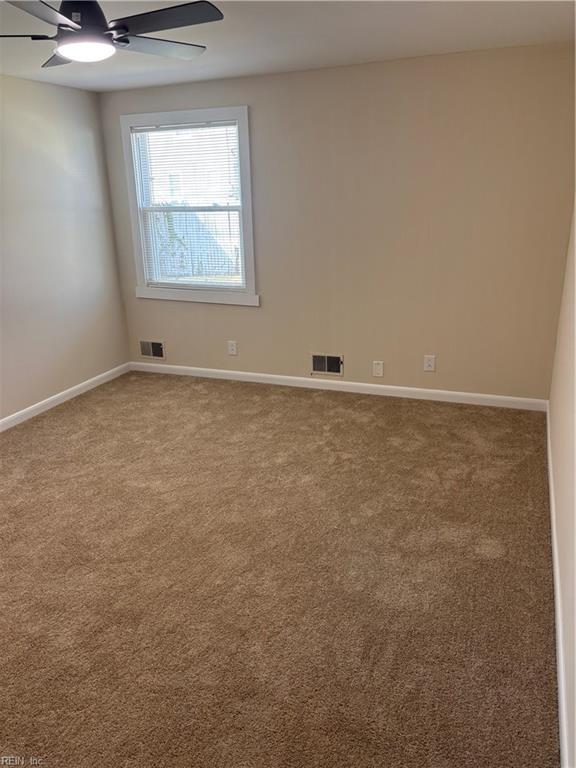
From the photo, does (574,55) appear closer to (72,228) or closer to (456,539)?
(456,539)

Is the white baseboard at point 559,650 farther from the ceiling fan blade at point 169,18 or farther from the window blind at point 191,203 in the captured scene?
the window blind at point 191,203

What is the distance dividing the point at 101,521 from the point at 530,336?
9.80 ft

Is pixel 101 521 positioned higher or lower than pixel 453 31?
lower

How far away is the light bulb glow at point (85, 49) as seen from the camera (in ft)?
7.14

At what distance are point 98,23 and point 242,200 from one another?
230cm

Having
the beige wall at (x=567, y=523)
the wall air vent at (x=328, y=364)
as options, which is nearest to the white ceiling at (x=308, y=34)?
the beige wall at (x=567, y=523)

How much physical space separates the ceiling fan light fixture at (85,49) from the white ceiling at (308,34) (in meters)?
0.31

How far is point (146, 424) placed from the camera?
4.02 meters

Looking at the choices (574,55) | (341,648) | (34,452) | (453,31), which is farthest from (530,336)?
(34,452)

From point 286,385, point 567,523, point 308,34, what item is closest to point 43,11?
point 308,34

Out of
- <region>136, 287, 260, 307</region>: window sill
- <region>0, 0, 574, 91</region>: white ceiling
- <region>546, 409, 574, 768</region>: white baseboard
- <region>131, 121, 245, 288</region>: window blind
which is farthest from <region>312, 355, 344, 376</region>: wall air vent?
<region>0, 0, 574, 91</region>: white ceiling

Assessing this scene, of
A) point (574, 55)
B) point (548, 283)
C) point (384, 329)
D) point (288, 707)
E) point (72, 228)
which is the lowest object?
point (288, 707)

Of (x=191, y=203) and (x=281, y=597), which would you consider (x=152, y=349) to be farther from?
(x=281, y=597)

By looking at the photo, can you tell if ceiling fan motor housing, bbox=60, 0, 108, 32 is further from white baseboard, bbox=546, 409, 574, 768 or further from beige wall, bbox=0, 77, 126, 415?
white baseboard, bbox=546, 409, 574, 768
